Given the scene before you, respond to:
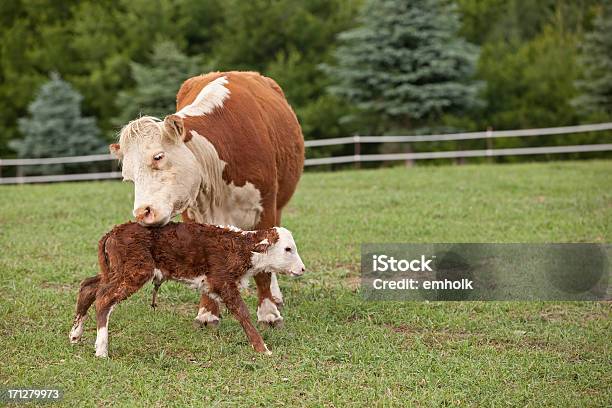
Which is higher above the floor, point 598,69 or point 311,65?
point 598,69

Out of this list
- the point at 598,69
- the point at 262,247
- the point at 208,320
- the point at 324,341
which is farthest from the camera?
the point at 598,69

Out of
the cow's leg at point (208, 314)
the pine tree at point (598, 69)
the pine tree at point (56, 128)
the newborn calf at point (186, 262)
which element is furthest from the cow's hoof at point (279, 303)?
the pine tree at point (598, 69)

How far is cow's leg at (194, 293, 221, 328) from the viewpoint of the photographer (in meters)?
6.75

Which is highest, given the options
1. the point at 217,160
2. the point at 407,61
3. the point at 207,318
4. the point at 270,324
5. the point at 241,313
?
the point at 217,160

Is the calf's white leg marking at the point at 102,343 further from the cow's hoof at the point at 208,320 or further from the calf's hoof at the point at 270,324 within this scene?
the calf's hoof at the point at 270,324

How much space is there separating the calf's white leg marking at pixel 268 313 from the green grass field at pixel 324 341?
119 mm

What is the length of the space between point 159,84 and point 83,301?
68.9ft

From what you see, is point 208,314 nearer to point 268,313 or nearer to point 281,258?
point 268,313

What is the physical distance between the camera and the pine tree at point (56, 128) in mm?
25594

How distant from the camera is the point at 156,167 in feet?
19.4

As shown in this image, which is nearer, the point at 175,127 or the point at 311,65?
the point at 175,127

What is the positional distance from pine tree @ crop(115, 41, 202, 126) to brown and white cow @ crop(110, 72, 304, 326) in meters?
18.8

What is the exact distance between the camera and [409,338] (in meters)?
6.63

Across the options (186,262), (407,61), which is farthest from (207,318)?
(407,61)
